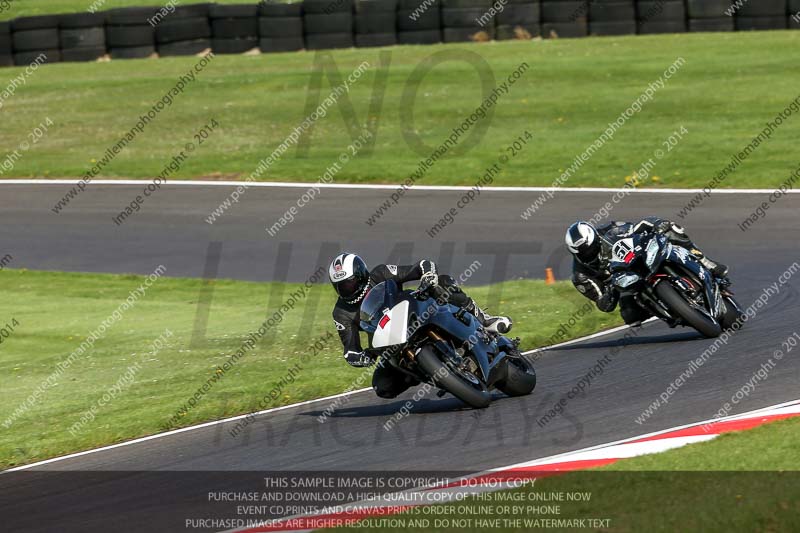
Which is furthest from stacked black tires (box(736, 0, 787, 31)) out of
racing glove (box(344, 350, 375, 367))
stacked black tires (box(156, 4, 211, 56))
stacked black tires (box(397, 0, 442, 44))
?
racing glove (box(344, 350, 375, 367))

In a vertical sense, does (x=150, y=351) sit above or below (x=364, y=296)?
below

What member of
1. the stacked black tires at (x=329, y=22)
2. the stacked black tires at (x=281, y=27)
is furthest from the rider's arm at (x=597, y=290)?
the stacked black tires at (x=281, y=27)

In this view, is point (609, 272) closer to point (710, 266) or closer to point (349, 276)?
point (710, 266)

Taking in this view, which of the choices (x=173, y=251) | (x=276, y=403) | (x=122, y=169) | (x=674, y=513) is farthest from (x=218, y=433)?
(x=122, y=169)

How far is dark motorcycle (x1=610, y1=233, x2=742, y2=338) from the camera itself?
12.5 metres

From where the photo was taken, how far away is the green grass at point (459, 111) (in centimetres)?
2473

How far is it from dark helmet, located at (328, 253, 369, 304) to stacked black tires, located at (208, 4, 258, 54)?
24.8 metres

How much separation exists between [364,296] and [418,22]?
23410mm

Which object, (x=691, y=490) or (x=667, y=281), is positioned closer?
(x=691, y=490)

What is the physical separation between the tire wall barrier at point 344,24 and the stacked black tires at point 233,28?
0.10 ft

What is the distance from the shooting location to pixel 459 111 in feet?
95.6

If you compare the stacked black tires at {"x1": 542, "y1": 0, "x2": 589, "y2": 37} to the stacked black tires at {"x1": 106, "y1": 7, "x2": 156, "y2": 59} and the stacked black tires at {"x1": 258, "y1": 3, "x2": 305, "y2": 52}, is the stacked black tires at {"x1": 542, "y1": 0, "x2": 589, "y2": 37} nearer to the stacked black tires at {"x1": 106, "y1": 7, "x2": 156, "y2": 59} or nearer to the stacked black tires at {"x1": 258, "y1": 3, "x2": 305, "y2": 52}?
the stacked black tires at {"x1": 258, "y1": 3, "x2": 305, "y2": 52}

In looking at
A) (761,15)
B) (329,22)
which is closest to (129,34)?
(329,22)

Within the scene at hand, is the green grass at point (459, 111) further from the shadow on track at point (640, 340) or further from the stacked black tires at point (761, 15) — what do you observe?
the shadow on track at point (640, 340)
